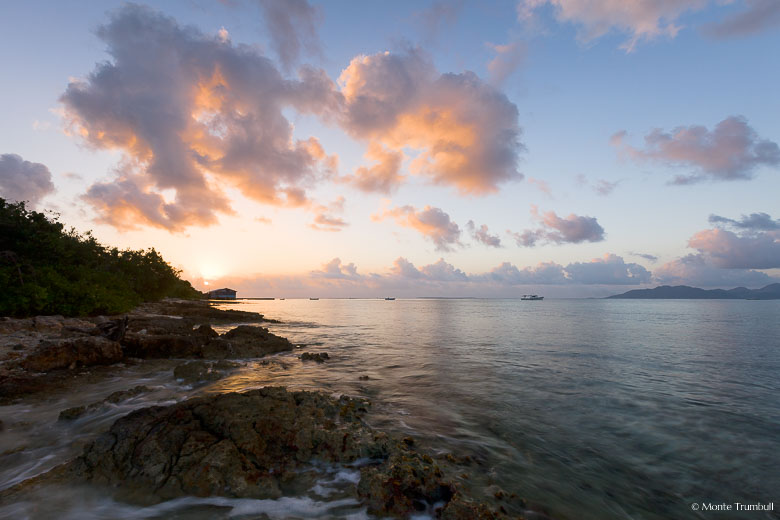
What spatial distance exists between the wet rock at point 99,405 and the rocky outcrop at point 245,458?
3.60 meters

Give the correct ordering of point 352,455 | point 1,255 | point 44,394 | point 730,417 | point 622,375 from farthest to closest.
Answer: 1. point 1,255
2. point 622,375
3. point 730,417
4. point 44,394
5. point 352,455

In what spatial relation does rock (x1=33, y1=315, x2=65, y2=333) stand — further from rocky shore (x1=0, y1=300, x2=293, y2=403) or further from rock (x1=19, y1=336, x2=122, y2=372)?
rock (x1=19, y1=336, x2=122, y2=372)

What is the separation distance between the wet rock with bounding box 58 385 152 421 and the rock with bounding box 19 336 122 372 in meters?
5.31

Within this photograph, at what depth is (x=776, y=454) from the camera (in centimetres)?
859

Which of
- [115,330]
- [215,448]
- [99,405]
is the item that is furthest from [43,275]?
[215,448]

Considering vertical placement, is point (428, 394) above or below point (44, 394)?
below

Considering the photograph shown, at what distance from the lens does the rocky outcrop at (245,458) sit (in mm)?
5324

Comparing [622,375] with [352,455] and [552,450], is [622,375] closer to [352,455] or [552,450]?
[552,450]

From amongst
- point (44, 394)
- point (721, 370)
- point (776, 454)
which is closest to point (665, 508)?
point (776, 454)

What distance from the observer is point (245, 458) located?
602 centimetres

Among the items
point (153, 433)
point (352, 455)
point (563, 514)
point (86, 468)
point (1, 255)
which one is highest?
point (1, 255)

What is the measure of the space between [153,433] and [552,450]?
925 centimetres

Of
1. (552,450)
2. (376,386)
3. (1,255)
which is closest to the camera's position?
(552,450)

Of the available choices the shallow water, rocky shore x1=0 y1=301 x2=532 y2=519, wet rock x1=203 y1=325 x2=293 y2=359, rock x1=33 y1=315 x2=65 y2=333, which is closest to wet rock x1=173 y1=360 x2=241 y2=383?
the shallow water
